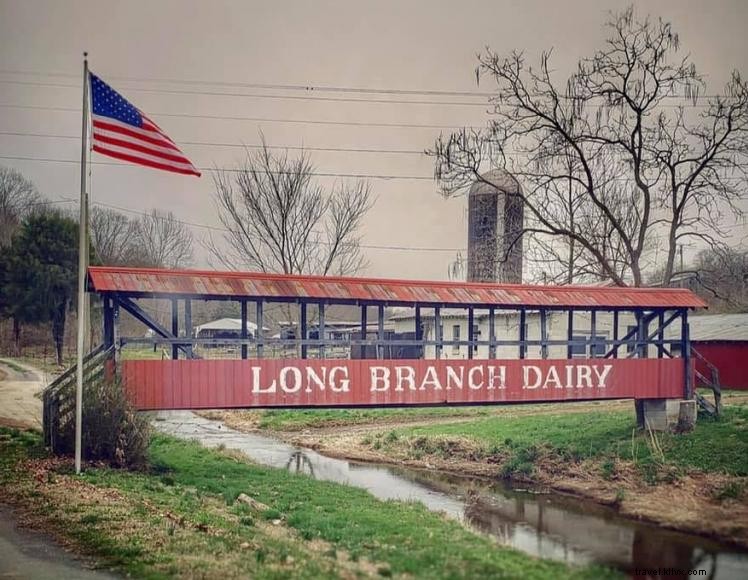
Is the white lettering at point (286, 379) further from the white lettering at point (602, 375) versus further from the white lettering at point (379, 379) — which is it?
the white lettering at point (602, 375)

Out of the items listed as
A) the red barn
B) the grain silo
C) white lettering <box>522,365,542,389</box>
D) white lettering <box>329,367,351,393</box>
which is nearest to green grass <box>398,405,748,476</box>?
white lettering <box>522,365,542,389</box>

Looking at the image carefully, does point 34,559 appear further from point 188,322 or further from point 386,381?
point 386,381

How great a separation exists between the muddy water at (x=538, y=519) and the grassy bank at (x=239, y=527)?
1.15 meters

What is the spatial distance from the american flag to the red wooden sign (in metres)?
3.76

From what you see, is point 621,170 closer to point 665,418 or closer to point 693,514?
point 665,418

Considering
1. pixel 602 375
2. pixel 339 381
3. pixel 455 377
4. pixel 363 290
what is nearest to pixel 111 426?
pixel 339 381

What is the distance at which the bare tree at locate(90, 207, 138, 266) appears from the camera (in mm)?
39188

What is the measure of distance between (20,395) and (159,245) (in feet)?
48.0

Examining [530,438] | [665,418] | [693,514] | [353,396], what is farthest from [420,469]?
[693,514]

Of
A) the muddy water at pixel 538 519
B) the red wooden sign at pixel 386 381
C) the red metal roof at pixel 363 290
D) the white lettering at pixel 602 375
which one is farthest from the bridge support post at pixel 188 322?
the white lettering at pixel 602 375

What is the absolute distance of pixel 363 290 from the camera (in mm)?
17047

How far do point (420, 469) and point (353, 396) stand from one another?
14.7 ft

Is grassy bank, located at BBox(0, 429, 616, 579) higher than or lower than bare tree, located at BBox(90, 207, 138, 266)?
lower

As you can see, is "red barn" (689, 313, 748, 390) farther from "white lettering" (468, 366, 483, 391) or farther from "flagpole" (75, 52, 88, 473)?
"flagpole" (75, 52, 88, 473)
